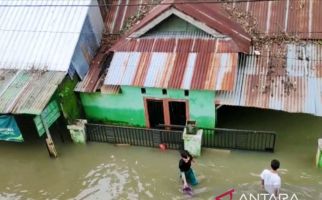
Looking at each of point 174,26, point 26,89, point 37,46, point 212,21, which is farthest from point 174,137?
point 37,46

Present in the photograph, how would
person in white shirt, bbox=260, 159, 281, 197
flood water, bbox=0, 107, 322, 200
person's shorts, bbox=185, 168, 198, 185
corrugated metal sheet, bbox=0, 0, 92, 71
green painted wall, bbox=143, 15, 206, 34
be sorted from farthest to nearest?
corrugated metal sheet, bbox=0, 0, 92, 71, green painted wall, bbox=143, 15, 206, 34, flood water, bbox=0, 107, 322, 200, person's shorts, bbox=185, 168, 198, 185, person in white shirt, bbox=260, 159, 281, 197

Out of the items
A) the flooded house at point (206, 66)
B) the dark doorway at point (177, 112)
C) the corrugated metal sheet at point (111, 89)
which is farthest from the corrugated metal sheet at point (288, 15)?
the corrugated metal sheet at point (111, 89)

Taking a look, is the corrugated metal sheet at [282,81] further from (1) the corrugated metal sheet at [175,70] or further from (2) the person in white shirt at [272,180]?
(2) the person in white shirt at [272,180]

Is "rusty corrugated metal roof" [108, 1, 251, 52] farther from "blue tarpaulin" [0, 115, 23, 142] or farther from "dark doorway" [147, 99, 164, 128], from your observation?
"blue tarpaulin" [0, 115, 23, 142]

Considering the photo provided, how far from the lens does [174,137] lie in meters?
14.7

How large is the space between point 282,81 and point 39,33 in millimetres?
9572

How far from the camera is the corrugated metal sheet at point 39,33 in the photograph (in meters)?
15.3

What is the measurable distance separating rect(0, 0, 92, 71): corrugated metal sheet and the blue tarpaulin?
224cm

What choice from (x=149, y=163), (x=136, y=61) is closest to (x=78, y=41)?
(x=136, y=61)

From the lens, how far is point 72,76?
50.0ft

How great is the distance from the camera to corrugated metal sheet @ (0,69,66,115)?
1375 cm

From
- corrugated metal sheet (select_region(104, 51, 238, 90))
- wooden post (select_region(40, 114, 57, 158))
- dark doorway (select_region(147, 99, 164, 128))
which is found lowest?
wooden post (select_region(40, 114, 57, 158))

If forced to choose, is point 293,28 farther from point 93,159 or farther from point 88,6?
point 93,159

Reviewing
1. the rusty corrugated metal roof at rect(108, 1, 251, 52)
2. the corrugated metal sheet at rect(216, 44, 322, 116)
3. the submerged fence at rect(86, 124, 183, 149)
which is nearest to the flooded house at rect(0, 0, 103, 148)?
the submerged fence at rect(86, 124, 183, 149)
